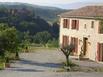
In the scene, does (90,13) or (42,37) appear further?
(42,37)

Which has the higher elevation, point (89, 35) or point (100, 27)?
point (100, 27)

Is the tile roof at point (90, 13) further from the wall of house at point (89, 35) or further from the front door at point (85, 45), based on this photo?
the front door at point (85, 45)

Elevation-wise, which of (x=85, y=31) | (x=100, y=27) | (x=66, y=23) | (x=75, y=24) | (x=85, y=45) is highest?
(x=100, y=27)

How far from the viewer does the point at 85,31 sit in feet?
153

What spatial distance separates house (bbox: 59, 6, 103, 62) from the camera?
42.5 meters

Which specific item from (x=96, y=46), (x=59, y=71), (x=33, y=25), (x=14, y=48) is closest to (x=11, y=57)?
(x=14, y=48)

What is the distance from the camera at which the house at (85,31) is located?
42466mm

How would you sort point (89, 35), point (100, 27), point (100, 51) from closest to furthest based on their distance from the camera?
point (100, 27), point (100, 51), point (89, 35)

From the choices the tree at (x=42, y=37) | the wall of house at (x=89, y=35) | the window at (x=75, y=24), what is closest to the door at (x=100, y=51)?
the wall of house at (x=89, y=35)

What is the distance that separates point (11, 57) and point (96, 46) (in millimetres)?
Answer: 8449

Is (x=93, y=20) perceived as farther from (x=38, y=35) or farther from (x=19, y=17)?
(x=19, y=17)

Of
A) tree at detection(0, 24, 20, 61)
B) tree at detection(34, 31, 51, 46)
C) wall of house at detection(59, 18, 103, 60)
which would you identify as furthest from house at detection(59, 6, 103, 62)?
tree at detection(34, 31, 51, 46)

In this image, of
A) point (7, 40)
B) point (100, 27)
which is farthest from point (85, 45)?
point (7, 40)

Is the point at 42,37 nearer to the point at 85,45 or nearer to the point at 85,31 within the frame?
the point at 85,45
